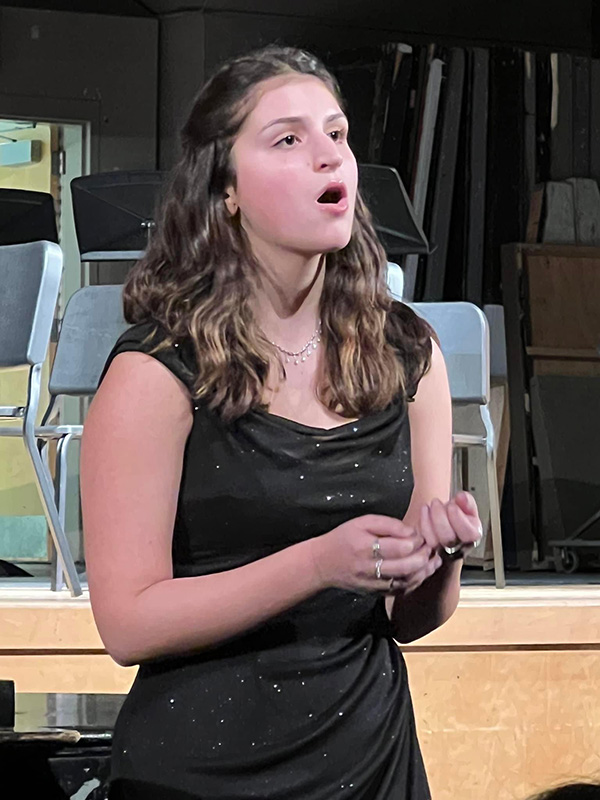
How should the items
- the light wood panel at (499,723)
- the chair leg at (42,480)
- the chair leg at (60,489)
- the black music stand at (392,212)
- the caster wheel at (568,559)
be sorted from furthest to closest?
the caster wheel at (568,559) < the black music stand at (392,212) < the chair leg at (60,489) < the chair leg at (42,480) < the light wood panel at (499,723)

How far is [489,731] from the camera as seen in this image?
200cm

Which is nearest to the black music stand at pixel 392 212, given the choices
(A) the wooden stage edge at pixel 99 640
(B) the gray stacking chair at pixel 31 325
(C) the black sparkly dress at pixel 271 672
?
(B) the gray stacking chair at pixel 31 325

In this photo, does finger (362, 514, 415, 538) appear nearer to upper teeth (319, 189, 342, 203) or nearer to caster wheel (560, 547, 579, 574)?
upper teeth (319, 189, 342, 203)

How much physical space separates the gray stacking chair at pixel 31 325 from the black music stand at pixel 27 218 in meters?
1.18

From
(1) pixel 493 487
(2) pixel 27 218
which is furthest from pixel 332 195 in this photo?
(2) pixel 27 218

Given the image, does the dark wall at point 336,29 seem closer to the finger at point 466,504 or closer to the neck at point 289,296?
the neck at point 289,296

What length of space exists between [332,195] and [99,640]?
1431mm

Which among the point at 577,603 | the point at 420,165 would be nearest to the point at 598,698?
the point at 577,603

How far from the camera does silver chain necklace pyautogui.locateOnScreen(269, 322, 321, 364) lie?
83 cm

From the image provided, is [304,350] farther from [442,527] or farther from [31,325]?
[31,325]

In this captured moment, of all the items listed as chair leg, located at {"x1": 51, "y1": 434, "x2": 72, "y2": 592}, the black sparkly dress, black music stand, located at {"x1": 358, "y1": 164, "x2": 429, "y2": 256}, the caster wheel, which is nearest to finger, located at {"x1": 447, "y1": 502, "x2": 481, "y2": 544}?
the black sparkly dress

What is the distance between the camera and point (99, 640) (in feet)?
6.86

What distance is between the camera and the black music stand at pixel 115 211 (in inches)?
125

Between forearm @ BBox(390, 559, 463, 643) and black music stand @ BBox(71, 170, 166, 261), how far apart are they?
2398 millimetres
